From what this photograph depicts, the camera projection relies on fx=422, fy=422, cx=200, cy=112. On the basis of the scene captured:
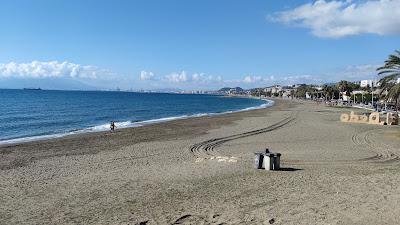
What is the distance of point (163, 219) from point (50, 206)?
338 cm

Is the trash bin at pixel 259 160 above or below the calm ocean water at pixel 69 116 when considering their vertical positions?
above

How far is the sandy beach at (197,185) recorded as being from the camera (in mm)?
9958

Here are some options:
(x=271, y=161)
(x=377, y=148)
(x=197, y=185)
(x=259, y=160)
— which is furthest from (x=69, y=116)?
(x=197, y=185)

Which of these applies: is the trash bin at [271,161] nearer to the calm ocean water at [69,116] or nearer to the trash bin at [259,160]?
the trash bin at [259,160]

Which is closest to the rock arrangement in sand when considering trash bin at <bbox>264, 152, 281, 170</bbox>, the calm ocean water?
the calm ocean water

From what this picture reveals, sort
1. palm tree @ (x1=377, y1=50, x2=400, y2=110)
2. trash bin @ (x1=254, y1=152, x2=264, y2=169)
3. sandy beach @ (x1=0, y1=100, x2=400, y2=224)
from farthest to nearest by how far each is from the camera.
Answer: palm tree @ (x1=377, y1=50, x2=400, y2=110) → trash bin @ (x1=254, y1=152, x2=264, y2=169) → sandy beach @ (x1=0, y1=100, x2=400, y2=224)

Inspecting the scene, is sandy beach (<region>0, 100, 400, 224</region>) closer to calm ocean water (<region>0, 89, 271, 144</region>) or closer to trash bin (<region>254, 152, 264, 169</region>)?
trash bin (<region>254, 152, 264, 169</region>)

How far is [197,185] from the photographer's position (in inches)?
525

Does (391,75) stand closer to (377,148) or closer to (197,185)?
(377,148)

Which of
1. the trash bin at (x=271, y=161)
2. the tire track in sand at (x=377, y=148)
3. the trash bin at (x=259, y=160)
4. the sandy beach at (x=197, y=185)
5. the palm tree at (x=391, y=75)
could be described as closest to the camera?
the sandy beach at (x=197, y=185)

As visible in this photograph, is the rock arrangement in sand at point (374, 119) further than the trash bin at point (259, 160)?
Yes

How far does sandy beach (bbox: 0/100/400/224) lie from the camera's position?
32.7 feet

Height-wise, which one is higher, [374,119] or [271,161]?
[271,161]

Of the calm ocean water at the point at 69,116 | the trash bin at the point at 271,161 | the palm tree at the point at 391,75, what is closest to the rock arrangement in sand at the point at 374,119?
the palm tree at the point at 391,75
